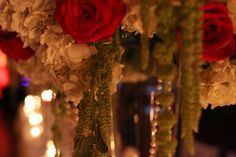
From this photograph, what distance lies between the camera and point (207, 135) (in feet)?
10.4

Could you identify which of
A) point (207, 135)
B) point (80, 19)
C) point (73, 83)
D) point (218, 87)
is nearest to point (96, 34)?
point (80, 19)

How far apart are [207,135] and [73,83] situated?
243 cm

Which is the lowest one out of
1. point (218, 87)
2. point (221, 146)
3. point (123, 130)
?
point (221, 146)

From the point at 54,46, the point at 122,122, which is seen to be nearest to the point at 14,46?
the point at 54,46

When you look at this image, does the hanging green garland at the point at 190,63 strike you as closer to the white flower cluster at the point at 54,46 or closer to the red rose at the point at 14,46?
the white flower cluster at the point at 54,46

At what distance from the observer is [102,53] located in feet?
2.80

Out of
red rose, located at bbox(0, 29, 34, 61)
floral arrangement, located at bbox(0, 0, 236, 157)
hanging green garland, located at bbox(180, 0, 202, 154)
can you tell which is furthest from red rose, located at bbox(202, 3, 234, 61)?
red rose, located at bbox(0, 29, 34, 61)

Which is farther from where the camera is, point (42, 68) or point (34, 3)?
point (42, 68)

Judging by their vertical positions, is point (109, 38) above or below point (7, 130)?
above

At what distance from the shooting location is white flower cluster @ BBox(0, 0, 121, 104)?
0.85 metres

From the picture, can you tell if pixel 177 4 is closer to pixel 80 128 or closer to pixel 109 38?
pixel 109 38

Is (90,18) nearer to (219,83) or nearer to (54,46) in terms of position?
(54,46)

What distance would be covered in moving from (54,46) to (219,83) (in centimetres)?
35

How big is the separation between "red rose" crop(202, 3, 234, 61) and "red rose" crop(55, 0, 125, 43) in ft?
0.51
